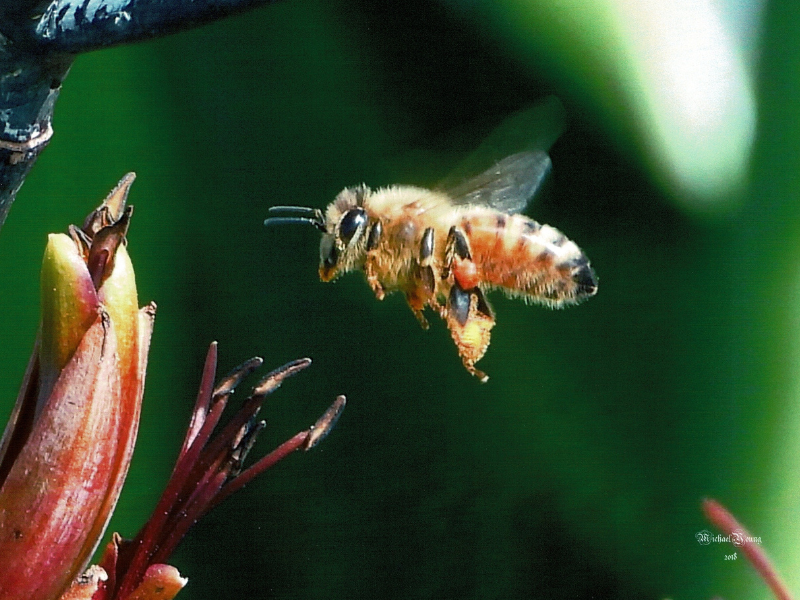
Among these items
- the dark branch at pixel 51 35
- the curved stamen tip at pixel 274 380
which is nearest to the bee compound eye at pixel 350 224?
the curved stamen tip at pixel 274 380

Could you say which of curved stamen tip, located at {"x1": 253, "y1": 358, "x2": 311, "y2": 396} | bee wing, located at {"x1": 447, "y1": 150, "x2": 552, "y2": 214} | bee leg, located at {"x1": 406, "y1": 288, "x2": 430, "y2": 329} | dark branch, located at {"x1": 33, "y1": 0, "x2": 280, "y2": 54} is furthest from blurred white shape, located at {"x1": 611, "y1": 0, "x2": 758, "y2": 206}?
dark branch, located at {"x1": 33, "y1": 0, "x2": 280, "y2": 54}

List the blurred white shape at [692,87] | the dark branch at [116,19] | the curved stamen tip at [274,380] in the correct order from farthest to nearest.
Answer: the blurred white shape at [692,87] → the curved stamen tip at [274,380] → the dark branch at [116,19]

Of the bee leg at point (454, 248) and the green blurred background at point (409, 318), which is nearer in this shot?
the bee leg at point (454, 248)

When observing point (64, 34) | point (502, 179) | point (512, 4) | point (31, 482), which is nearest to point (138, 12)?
point (64, 34)

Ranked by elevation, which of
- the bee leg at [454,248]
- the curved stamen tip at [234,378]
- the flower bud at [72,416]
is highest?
the flower bud at [72,416]

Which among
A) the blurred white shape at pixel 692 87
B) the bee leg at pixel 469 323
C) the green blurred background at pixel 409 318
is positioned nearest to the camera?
the bee leg at pixel 469 323

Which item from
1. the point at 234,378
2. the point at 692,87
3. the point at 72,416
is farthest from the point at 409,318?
the point at 72,416

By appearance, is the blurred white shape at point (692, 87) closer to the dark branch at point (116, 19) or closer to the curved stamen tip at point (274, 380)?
the curved stamen tip at point (274, 380)

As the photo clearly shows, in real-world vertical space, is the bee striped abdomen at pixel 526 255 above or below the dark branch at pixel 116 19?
below
